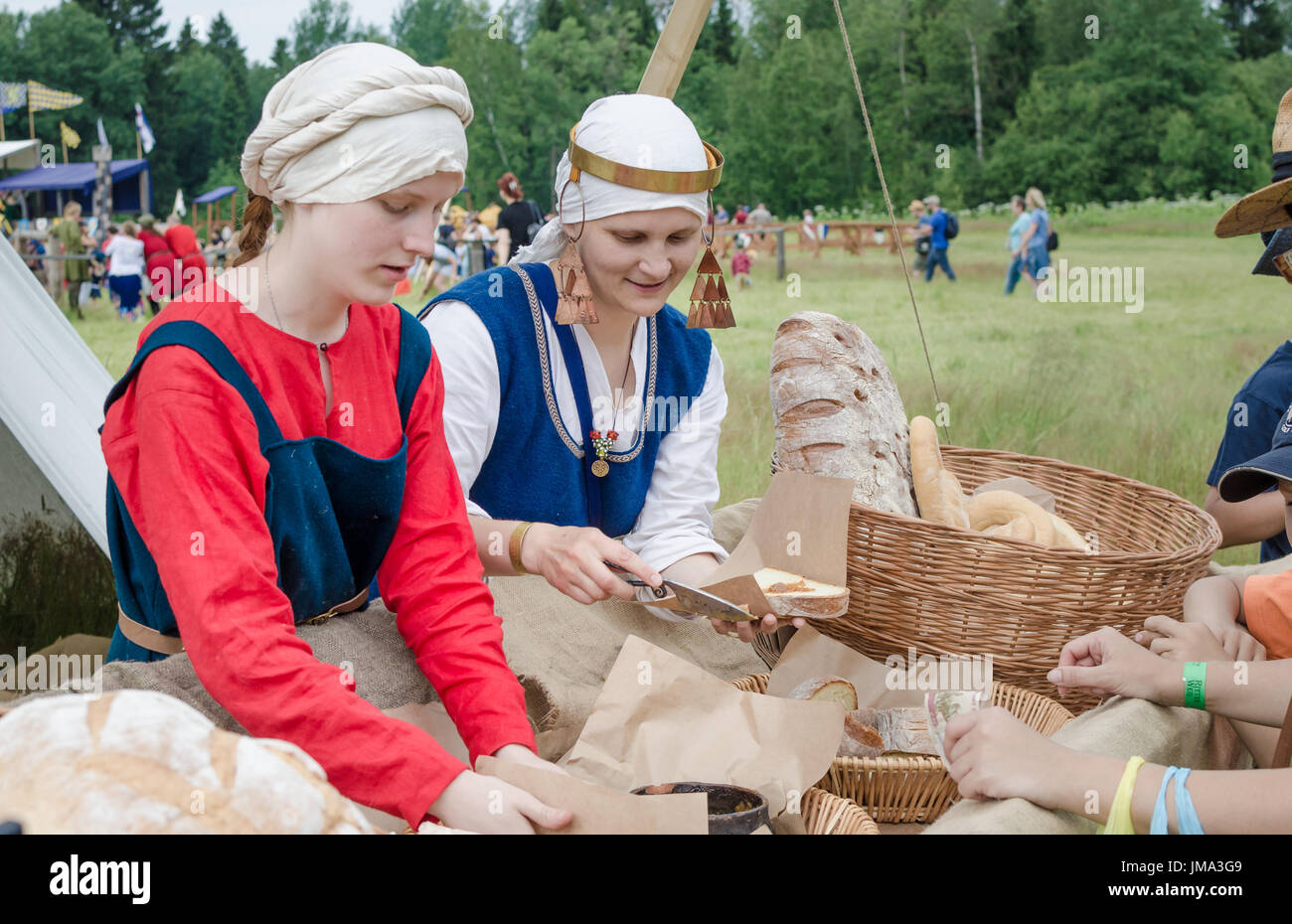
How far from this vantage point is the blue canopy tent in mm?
30469

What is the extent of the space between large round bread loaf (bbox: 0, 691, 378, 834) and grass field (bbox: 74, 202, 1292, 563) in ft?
13.2

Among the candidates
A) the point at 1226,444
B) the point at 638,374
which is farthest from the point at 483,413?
the point at 1226,444

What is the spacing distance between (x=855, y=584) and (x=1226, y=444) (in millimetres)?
1280

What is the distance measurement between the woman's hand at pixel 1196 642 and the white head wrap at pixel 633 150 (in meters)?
1.16

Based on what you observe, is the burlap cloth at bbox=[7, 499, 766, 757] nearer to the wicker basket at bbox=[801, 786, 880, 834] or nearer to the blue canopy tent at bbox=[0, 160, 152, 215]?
the wicker basket at bbox=[801, 786, 880, 834]

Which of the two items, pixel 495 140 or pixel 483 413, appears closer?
pixel 483 413

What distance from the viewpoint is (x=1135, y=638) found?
7.23 ft

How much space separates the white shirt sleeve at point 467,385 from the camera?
2391 mm

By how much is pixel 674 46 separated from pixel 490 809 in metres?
1.88

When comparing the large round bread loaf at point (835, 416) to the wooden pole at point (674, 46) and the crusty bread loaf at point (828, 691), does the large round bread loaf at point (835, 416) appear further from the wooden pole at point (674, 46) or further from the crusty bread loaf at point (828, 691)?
the wooden pole at point (674, 46)

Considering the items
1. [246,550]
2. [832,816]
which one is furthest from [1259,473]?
[246,550]

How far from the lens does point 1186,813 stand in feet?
4.91

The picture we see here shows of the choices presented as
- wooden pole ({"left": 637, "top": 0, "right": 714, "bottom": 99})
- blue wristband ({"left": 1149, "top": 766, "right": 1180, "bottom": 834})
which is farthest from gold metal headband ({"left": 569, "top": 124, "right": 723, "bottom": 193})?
blue wristband ({"left": 1149, "top": 766, "right": 1180, "bottom": 834})

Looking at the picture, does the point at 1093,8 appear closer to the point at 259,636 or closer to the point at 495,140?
the point at 495,140
